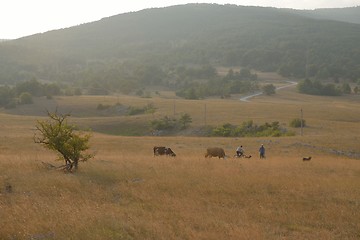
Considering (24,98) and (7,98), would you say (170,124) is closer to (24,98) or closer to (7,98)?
(24,98)

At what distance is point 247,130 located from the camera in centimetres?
5844

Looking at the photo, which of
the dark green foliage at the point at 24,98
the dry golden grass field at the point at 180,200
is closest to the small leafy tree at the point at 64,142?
the dry golden grass field at the point at 180,200

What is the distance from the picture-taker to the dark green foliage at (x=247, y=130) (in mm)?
56219

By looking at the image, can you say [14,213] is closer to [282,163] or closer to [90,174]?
[90,174]

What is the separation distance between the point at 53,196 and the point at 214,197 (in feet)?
18.8

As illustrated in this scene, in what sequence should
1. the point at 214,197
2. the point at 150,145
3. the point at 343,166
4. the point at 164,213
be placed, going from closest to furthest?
the point at 164,213 → the point at 214,197 → the point at 343,166 → the point at 150,145

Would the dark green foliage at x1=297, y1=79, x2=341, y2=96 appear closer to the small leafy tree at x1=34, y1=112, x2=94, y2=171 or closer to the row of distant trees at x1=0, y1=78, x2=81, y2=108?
the row of distant trees at x1=0, y1=78, x2=81, y2=108

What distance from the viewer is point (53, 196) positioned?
46.8ft

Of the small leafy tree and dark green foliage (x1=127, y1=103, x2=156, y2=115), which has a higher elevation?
the small leafy tree

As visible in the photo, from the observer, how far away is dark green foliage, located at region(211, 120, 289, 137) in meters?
56.2

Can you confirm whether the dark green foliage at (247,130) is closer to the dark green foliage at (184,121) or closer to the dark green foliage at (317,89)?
the dark green foliage at (184,121)

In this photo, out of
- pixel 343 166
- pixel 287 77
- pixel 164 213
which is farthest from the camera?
pixel 287 77

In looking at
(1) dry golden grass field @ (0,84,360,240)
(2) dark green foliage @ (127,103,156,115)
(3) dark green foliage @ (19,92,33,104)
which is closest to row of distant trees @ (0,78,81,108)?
(3) dark green foliage @ (19,92,33,104)

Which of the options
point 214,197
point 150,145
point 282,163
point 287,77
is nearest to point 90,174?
point 214,197
